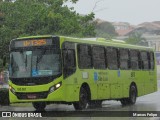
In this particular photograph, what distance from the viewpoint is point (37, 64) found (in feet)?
63.6

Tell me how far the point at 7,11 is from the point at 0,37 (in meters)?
3.76

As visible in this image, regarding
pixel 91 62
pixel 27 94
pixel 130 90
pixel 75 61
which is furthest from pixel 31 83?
pixel 130 90

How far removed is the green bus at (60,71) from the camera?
19.2 metres

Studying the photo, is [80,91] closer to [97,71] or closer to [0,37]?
[97,71]

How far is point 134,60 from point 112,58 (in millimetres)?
2745

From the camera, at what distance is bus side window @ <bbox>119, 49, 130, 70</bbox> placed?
24894 millimetres

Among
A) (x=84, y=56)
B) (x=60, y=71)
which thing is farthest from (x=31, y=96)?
(x=84, y=56)

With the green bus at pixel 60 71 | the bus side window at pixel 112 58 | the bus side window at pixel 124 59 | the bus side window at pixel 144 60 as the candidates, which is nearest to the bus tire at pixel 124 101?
the bus side window at pixel 124 59

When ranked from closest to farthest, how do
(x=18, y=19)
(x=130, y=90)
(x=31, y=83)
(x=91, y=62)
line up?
(x=31, y=83) → (x=91, y=62) → (x=130, y=90) → (x=18, y=19)

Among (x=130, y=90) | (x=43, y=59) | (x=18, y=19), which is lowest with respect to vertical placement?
(x=130, y=90)

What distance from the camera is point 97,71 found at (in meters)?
22.2

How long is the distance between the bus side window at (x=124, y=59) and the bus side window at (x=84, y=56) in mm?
3470

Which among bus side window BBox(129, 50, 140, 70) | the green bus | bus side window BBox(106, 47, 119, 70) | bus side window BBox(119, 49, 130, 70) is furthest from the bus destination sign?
bus side window BBox(129, 50, 140, 70)

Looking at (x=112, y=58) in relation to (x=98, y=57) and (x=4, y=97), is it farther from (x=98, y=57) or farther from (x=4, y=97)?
(x=4, y=97)
